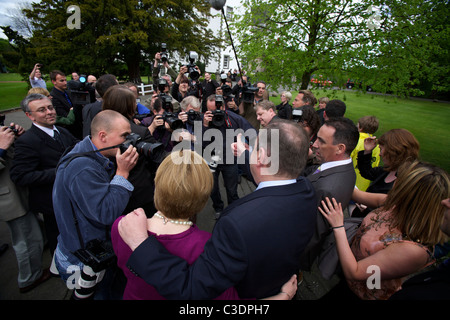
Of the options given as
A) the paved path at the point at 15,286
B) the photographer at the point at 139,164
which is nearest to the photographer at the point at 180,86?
the photographer at the point at 139,164

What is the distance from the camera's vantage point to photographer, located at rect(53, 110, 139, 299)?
162cm

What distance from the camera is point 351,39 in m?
7.33

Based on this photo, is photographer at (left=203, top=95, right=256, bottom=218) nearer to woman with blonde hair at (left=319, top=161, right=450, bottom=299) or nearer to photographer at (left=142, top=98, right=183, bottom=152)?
photographer at (left=142, top=98, right=183, bottom=152)

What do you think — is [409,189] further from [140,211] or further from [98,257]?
[98,257]

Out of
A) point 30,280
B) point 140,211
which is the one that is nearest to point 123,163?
point 140,211

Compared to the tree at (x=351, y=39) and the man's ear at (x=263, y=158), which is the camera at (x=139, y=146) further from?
the tree at (x=351, y=39)

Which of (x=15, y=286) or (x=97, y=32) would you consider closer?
(x=15, y=286)

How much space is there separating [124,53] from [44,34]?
604 centimetres

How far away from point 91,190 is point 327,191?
194 cm

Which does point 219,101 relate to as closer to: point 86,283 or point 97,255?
point 97,255

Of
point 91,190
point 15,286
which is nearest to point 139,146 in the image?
point 91,190

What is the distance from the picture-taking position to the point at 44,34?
1773cm

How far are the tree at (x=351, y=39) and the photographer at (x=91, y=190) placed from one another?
7.15m

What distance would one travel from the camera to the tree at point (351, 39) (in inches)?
263
